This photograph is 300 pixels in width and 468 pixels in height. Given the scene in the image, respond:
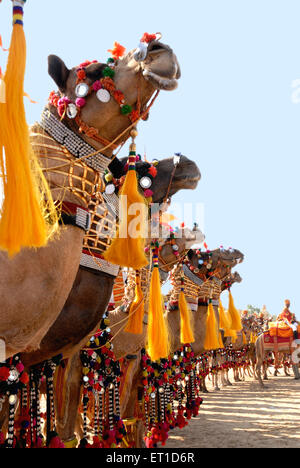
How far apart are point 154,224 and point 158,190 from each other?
0.91 m

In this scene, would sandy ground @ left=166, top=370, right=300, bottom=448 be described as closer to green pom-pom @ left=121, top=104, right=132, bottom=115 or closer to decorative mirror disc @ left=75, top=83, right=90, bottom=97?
green pom-pom @ left=121, top=104, right=132, bottom=115

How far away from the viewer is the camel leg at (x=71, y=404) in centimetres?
366

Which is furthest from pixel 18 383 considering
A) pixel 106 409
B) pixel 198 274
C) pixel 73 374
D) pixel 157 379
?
pixel 198 274

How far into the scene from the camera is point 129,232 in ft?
9.93

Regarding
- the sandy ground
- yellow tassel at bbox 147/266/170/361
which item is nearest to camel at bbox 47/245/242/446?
yellow tassel at bbox 147/266/170/361

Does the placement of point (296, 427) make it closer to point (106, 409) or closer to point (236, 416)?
point (236, 416)

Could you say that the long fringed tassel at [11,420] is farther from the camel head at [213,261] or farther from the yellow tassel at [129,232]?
the camel head at [213,261]

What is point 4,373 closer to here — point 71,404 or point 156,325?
point 71,404

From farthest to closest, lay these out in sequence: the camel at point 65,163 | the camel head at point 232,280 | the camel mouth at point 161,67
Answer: the camel head at point 232,280 → the camel mouth at point 161,67 → the camel at point 65,163

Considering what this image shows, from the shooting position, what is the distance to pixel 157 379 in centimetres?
640

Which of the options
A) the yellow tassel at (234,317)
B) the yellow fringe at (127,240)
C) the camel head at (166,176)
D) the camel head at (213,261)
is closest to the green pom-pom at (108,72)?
the yellow fringe at (127,240)

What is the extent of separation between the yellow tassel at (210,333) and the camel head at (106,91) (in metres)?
6.92

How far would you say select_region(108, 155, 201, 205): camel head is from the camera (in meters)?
4.11

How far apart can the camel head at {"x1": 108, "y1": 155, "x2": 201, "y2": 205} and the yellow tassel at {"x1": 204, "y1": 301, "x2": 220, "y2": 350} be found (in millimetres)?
5315
